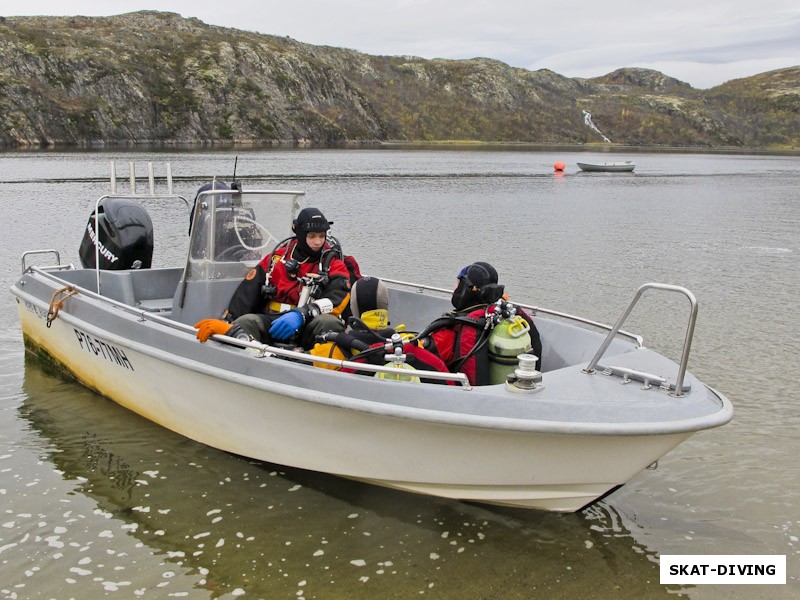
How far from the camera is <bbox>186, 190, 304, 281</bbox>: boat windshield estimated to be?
22.0 feet

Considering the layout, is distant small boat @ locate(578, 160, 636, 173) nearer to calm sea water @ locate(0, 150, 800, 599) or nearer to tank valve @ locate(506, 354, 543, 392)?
calm sea water @ locate(0, 150, 800, 599)

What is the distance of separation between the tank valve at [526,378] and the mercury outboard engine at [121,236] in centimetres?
543

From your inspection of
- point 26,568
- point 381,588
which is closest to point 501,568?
point 381,588

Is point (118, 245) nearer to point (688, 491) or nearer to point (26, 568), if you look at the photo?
point (26, 568)

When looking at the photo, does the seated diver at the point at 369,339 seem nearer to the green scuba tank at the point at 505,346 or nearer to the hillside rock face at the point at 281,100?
the green scuba tank at the point at 505,346

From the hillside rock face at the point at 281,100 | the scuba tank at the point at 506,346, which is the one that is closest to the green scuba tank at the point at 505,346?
the scuba tank at the point at 506,346

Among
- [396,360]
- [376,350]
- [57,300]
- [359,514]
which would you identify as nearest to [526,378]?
[396,360]

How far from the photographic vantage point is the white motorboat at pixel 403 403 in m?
4.20

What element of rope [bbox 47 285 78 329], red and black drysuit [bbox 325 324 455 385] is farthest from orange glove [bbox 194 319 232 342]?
rope [bbox 47 285 78 329]

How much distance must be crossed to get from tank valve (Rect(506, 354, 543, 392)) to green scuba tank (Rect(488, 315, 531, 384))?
1.54ft

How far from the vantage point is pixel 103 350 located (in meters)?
6.67

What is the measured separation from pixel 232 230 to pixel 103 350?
5.49 feet

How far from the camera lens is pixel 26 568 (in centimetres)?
450

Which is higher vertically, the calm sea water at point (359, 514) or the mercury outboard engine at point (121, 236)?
the mercury outboard engine at point (121, 236)
